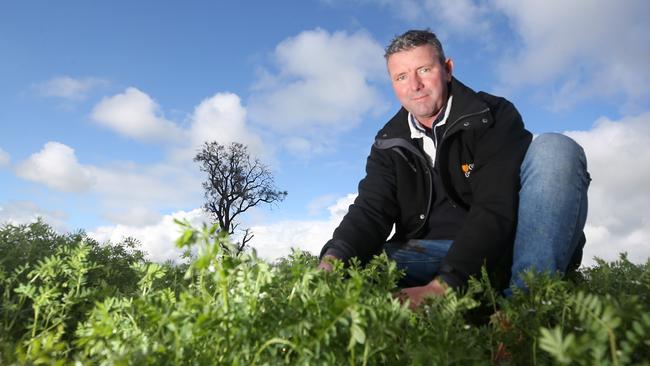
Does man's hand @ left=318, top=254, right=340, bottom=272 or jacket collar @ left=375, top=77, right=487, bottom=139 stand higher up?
jacket collar @ left=375, top=77, right=487, bottom=139

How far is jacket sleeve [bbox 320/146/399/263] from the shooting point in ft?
13.0

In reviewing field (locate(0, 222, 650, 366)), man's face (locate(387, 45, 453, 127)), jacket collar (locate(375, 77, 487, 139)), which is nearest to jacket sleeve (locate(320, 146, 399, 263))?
jacket collar (locate(375, 77, 487, 139))

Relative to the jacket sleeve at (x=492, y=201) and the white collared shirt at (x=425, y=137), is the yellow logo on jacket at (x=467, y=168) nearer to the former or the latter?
the jacket sleeve at (x=492, y=201)

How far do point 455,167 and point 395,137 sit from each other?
0.63 metres

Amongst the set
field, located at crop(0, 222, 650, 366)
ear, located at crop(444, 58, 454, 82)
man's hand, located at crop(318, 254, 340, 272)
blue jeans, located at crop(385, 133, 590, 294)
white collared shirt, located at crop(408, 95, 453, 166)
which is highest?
ear, located at crop(444, 58, 454, 82)

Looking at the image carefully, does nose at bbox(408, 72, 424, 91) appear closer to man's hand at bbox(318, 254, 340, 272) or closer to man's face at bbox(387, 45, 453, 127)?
man's face at bbox(387, 45, 453, 127)

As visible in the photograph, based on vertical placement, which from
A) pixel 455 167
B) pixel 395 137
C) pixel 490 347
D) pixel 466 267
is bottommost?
pixel 490 347

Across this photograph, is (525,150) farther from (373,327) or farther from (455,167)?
(373,327)

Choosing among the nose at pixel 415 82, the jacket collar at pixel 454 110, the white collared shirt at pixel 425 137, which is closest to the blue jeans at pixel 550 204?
the jacket collar at pixel 454 110

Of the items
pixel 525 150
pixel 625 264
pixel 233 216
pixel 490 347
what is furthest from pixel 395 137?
→ pixel 233 216

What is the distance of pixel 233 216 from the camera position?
21.5m

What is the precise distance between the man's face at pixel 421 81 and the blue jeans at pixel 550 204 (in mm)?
879

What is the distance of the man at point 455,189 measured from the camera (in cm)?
345

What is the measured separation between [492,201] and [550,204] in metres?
0.37
